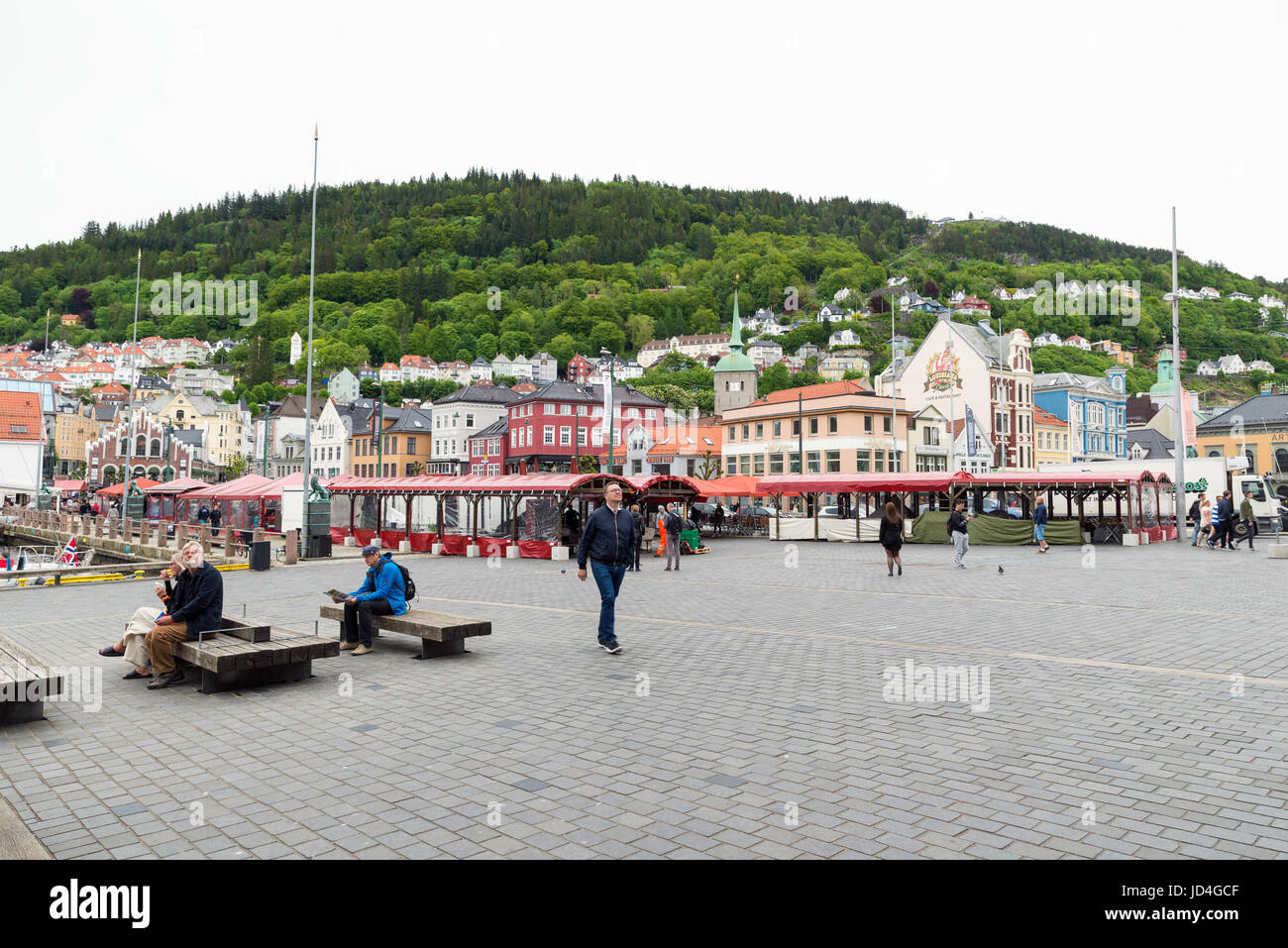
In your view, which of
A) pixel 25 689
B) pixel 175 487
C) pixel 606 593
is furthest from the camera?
pixel 175 487

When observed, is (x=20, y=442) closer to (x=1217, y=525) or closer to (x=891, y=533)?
(x=891, y=533)

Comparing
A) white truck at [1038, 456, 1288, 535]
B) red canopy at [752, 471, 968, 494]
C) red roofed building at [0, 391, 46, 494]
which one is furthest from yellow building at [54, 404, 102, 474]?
white truck at [1038, 456, 1288, 535]

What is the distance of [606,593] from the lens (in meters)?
9.88

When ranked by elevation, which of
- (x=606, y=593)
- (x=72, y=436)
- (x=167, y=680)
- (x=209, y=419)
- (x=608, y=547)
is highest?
(x=209, y=419)

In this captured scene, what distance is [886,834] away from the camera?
432cm

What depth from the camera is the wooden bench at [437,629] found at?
30.7ft

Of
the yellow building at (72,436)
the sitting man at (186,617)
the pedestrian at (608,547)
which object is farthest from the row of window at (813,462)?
the yellow building at (72,436)

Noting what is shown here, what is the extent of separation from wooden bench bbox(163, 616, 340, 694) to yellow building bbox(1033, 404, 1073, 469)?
81.3 m

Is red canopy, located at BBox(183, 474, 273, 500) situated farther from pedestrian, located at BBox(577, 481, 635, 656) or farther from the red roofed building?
pedestrian, located at BBox(577, 481, 635, 656)

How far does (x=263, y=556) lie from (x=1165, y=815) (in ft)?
78.9

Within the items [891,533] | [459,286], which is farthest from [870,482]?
[459,286]

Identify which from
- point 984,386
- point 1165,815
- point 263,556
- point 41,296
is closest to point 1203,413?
point 984,386

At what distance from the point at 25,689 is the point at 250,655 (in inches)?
64.0
